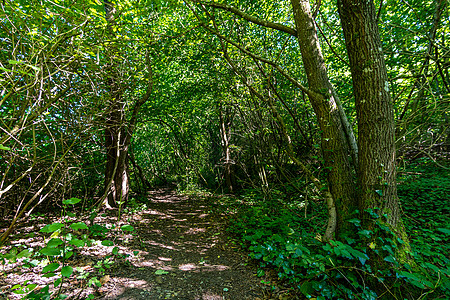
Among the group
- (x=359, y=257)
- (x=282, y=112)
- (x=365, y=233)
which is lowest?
(x=359, y=257)

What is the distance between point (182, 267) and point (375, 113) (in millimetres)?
3571

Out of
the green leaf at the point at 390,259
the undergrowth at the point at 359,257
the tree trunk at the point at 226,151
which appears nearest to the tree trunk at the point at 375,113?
the undergrowth at the point at 359,257

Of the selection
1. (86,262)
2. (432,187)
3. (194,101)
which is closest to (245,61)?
(194,101)

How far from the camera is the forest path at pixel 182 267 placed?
2.72 metres

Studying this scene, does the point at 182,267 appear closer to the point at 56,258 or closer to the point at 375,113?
the point at 56,258

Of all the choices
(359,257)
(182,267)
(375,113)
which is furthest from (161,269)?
(375,113)

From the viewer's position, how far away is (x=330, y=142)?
2.98 meters

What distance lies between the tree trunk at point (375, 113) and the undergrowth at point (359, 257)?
0.23 meters

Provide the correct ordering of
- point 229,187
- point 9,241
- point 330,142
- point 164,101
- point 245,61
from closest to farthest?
point 330,142 < point 9,241 < point 245,61 < point 164,101 < point 229,187

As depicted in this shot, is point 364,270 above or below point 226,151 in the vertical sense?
below

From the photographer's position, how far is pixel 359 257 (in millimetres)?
2307

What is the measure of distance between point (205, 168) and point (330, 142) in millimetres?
9563

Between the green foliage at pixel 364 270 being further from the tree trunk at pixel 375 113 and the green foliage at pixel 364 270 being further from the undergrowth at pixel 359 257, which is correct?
the tree trunk at pixel 375 113

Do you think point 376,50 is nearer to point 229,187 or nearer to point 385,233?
point 385,233
